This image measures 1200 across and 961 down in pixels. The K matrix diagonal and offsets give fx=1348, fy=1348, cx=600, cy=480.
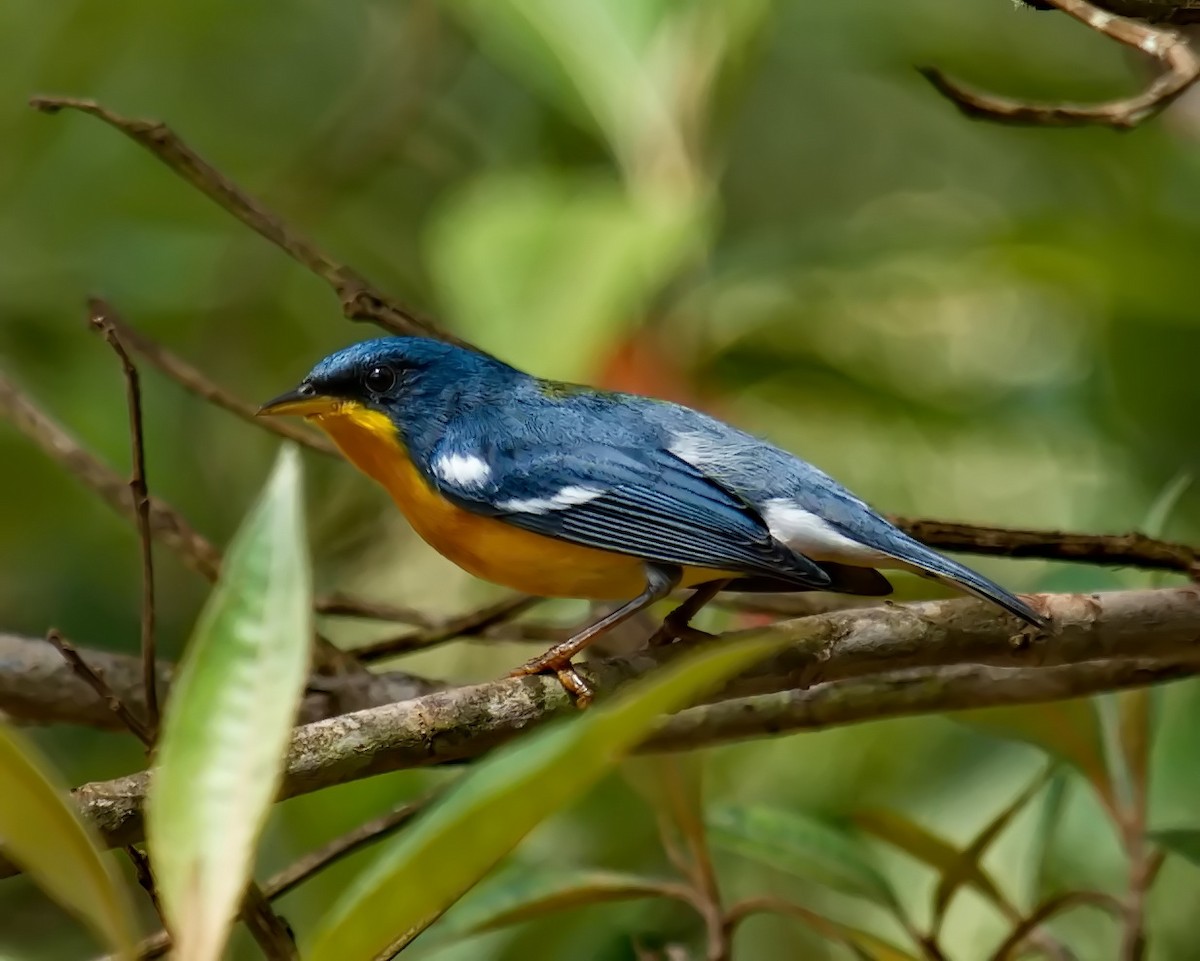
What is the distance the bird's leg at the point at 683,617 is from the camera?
1744 mm

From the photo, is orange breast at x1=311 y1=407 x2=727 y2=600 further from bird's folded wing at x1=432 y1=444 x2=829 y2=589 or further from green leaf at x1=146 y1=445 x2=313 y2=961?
green leaf at x1=146 y1=445 x2=313 y2=961

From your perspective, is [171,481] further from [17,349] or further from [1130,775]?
[1130,775]

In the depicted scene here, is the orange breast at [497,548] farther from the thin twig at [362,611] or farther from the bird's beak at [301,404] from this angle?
the thin twig at [362,611]

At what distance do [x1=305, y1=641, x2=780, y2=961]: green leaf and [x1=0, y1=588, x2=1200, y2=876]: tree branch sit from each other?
0.24m

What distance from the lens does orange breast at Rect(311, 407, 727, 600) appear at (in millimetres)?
1742

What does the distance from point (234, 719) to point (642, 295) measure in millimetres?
1430

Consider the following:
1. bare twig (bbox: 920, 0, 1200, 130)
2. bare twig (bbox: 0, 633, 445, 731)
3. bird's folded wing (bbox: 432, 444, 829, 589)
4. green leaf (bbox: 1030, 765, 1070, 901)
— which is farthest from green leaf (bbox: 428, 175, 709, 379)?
green leaf (bbox: 1030, 765, 1070, 901)

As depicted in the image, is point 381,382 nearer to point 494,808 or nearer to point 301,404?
point 301,404

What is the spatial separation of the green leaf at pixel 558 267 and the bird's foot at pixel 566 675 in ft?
1.63

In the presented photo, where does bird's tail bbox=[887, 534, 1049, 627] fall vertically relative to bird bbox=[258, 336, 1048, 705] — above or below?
below

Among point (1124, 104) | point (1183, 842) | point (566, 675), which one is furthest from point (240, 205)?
point (1183, 842)

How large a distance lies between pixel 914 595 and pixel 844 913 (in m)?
1.17

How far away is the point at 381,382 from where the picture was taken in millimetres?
1990

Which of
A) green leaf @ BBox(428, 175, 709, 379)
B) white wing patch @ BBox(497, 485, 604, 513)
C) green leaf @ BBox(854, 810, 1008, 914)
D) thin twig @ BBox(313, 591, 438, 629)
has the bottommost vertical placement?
green leaf @ BBox(854, 810, 1008, 914)
